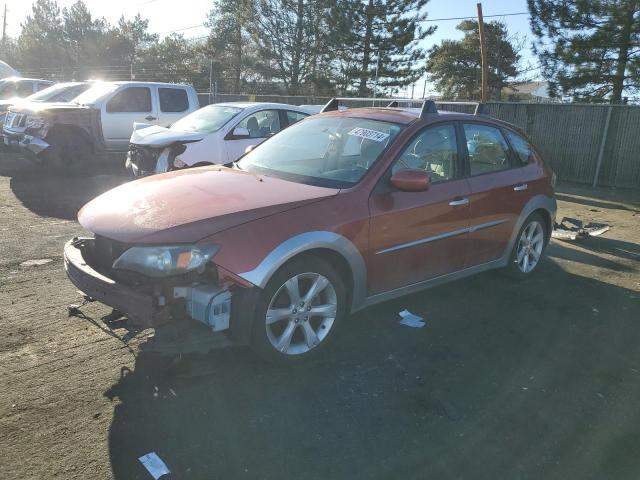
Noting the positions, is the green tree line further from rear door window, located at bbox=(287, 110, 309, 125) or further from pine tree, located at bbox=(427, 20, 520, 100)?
rear door window, located at bbox=(287, 110, 309, 125)

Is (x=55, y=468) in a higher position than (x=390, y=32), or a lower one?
lower

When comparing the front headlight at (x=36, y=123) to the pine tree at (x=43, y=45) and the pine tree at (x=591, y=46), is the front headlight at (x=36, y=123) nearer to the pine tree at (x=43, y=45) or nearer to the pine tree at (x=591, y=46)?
the pine tree at (x=591, y=46)

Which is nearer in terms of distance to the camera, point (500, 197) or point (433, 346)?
point (433, 346)

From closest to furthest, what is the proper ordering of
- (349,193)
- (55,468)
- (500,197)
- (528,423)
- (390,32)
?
(55,468) < (528,423) < (349,193) < (500,197) < (390,32)

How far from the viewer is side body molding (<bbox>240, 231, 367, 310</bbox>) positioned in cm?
322

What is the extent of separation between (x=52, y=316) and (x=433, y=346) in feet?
9.80

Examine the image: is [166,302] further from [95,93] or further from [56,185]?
[95,93]

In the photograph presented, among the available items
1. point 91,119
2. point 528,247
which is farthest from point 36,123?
point 528,247

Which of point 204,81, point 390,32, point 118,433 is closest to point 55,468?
point 118,433

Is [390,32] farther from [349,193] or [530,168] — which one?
[349,193]

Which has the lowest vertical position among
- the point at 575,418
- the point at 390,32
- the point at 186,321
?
the point at 575,418

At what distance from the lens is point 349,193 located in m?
3.83

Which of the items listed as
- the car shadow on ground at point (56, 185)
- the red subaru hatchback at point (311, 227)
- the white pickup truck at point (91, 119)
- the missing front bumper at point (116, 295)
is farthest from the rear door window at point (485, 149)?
the white pickup truck at point (91, 119)

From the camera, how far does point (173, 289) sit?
123 inches
